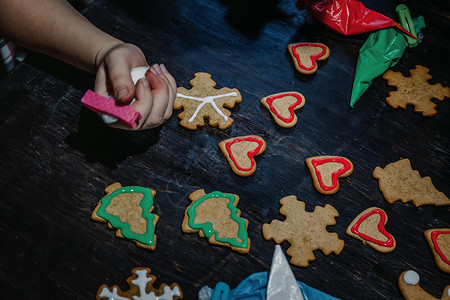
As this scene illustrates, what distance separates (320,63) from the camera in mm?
1545

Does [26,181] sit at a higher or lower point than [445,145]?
lower

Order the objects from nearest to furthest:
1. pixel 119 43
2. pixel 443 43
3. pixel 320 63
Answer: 1. pixel 119 43
2. pixel 320 63
3. pixel 443 43

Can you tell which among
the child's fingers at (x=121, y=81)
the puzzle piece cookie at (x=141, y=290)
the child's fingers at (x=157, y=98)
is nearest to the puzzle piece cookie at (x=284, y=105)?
the child's fingers at (x=157, y=98)

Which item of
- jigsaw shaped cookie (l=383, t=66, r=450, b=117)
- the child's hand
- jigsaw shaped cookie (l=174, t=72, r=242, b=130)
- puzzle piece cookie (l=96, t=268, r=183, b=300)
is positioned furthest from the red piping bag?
puzzle piece cookie (l=96, t=268, r=183, b=300)

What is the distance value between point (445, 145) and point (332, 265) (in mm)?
644

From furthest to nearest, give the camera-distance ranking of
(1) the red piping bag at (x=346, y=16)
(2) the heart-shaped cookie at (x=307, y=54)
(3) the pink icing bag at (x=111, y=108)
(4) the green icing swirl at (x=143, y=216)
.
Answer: (1) the red piping bag at (x=346, y=16) < (2) the heart-shaped cookie at (x=307, y=54) < (4) the green icing swirl at (x=143, y=216) < (3) the pink icing bag at (x=111, y=108)

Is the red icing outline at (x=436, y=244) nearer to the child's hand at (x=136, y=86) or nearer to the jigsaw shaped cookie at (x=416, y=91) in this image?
the jigsaw shaped cookie at (x=416, y=91)

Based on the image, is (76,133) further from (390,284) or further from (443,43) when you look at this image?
(443,43)

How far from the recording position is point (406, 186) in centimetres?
126

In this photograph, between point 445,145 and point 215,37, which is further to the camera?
point 215,37

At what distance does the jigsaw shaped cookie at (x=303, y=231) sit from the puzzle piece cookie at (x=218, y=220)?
0.25 ft

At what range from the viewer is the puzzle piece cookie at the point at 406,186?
1.24 m

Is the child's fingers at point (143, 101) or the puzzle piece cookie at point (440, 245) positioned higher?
the child's fingers at point (143, 101)

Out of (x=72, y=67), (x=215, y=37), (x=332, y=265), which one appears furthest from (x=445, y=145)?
(x=72, y=67)
